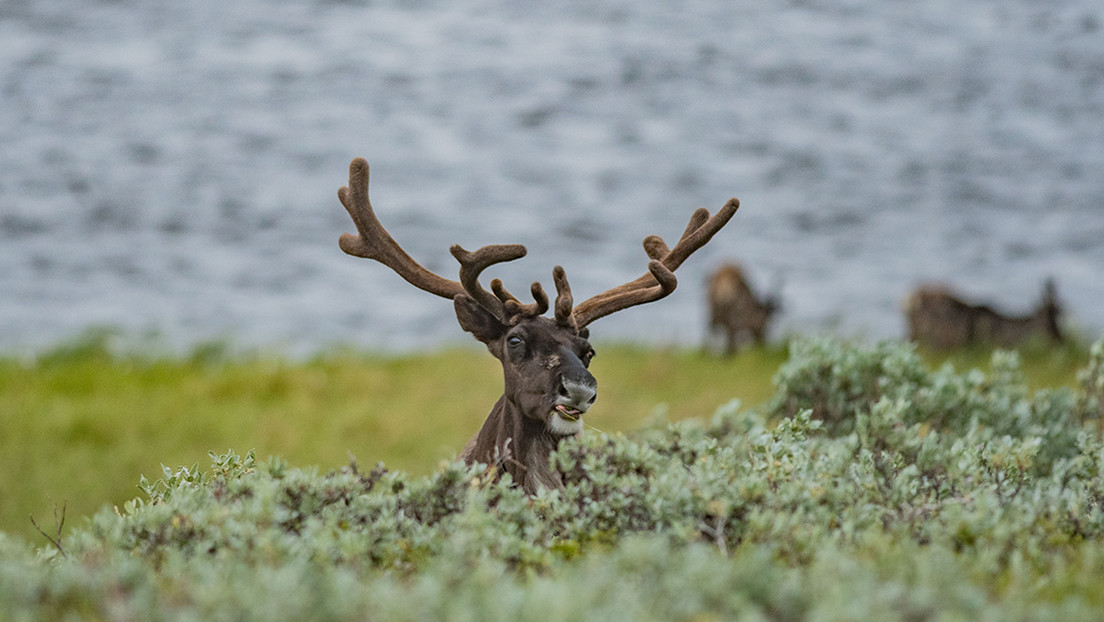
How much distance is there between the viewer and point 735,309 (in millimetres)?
15125

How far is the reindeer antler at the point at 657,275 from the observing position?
5648 mm

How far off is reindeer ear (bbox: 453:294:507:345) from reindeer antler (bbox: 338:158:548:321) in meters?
0.04

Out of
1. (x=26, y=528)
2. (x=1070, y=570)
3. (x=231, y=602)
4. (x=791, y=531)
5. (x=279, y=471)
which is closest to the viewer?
(x=231, y=602)

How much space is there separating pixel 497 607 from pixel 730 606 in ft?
2.05

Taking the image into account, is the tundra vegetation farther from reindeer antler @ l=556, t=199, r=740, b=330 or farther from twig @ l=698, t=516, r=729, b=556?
reindeer antler @ l=556, t=199, r=740, b=330

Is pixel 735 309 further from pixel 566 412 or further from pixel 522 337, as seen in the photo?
pixel 566 412

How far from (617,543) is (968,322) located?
11.8m

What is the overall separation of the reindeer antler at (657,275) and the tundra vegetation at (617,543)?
0.70m

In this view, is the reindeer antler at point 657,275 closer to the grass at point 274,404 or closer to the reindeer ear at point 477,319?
the reindeer ear at point 477,319

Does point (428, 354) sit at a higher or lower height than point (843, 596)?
higher

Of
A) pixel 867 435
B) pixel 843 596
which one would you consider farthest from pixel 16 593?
pixel 867 435

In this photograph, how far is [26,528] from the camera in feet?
37.1

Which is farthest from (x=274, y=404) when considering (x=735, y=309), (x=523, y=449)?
(x=523, y=449)

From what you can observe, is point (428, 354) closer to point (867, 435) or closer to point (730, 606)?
point (867, 435)
